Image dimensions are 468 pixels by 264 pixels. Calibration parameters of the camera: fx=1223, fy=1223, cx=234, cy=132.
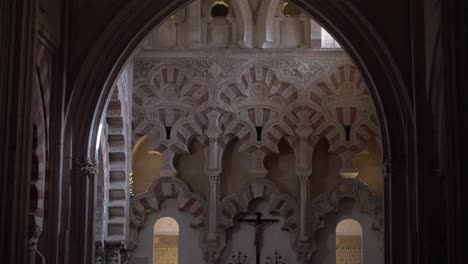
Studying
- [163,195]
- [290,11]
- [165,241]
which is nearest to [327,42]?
[290,11]

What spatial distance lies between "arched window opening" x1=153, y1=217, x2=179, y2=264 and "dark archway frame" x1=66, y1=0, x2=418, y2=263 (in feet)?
18.3

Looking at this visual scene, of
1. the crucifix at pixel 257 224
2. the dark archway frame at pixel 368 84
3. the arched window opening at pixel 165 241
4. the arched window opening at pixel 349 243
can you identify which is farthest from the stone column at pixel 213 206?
the dark archway frame at pixel 368 84

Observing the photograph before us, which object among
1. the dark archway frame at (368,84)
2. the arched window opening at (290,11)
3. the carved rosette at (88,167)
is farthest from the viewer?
the arched window opening at (290,11)

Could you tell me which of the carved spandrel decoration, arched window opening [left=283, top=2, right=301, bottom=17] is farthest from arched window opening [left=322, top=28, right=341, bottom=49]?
arched window opening [left=283, top=2, right=301, bottom=17]

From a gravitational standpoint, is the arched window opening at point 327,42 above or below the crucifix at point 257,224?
above

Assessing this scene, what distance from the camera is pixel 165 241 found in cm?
2120

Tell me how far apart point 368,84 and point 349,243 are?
614 cm

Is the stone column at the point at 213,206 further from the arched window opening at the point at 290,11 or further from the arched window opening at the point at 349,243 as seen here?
the arched window opening at the point at 290,11

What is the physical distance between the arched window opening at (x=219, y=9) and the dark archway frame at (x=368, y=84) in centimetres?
513

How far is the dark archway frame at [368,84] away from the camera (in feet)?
49.3

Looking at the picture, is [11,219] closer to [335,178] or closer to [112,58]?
[112,58]

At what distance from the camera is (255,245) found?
20.6 m

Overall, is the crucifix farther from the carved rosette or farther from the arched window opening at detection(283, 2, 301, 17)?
the carved rosette

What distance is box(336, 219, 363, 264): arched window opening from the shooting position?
2098cm
